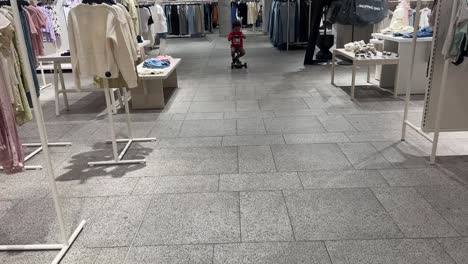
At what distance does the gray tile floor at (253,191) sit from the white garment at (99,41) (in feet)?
3.25

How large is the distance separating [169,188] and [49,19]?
18.6 ft

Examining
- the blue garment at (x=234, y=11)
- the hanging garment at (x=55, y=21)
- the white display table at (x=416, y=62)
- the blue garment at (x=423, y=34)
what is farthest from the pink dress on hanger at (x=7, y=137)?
the blue garment at (x=234, y=11)

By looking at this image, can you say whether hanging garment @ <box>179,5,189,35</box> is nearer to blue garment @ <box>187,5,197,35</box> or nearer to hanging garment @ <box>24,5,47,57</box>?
blue garment @ <box>187,5,197,35</box>

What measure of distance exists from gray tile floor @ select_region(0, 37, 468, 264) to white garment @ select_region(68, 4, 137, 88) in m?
0.99

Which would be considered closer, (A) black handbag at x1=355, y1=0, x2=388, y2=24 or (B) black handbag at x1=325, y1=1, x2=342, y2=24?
(A) black handbag at x1=355, y1=0, x2=388, y2=24

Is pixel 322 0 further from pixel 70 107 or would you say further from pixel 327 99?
pixel 70 107

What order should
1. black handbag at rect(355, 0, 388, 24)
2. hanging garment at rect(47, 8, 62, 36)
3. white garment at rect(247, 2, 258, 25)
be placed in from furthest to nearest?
white garment at rect(247, 2, 258, 25) < black handbag at rect(355, 0, 388, 24) < hanging garment at rect(47, 8, 62, 36)

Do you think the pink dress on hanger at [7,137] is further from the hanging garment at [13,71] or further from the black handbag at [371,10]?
the black handbag at [371,10]

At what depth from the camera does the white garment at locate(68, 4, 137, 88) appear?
315cm

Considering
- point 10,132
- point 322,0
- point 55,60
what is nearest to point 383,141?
point 10,132

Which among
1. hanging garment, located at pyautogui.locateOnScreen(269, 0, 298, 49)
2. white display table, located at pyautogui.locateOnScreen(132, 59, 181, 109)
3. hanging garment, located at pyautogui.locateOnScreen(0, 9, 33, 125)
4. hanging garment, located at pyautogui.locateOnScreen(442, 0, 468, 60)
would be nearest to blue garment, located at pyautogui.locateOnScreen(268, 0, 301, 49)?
hanging garment, located at pyautogui.locateOnScreen(269, 0, 298, 49)

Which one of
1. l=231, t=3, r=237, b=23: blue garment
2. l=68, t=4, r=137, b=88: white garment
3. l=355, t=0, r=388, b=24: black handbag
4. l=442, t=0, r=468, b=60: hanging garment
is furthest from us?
l=231, t=3, r=237, b=23: blue garment

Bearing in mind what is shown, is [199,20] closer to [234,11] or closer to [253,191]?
[234,11]

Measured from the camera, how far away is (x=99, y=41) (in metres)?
3.19
